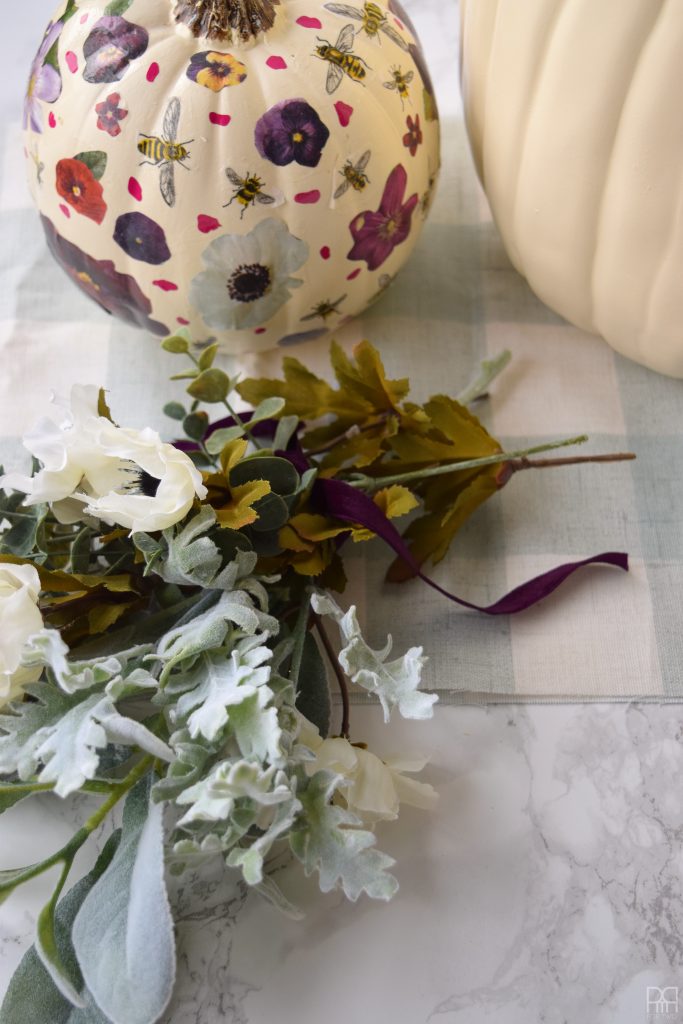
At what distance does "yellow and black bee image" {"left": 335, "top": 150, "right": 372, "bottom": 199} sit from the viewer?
52 cm

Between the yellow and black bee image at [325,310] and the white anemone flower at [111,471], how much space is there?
0.62 ft

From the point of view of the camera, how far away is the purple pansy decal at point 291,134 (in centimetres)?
50

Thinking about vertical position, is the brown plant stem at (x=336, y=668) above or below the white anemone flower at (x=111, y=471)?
below

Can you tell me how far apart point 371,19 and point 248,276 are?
147mm

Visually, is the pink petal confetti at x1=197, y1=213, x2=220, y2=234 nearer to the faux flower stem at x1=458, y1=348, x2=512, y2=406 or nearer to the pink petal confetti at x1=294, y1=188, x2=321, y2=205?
the pink petal confetti at x1=294, y1=188, x2=321, y2=205

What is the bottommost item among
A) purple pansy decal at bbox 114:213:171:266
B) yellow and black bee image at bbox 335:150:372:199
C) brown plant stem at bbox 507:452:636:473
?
brown plant stem at bbox 507:452:636:473

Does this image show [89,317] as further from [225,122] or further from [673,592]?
[673,592]

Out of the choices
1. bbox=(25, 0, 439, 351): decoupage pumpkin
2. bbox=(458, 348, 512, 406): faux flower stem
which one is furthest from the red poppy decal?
bbox=(458, 348, 512, 406): faux flower stem

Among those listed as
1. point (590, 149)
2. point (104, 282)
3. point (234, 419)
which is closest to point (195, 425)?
point (234, 419)

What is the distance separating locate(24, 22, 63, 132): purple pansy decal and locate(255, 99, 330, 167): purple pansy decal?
0.11 m

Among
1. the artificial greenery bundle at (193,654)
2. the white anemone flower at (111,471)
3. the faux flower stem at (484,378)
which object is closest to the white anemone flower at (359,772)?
the artificial greenery bundle at (193,654)

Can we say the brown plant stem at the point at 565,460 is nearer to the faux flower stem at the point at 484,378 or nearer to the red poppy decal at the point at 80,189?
the faux flower stem at the point at 484,378

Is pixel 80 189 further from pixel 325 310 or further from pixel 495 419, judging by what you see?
pixel 495 419

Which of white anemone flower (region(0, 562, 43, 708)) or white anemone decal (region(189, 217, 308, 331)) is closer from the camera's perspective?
white anemone flower (region(0, 562, 43, 708))
